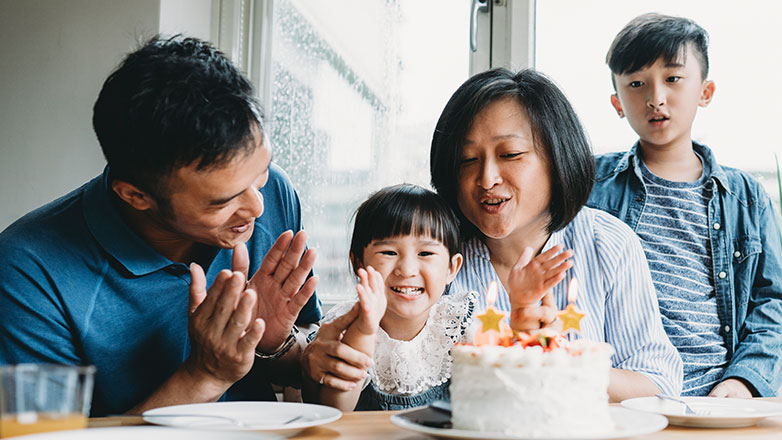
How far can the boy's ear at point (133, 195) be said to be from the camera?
123cm

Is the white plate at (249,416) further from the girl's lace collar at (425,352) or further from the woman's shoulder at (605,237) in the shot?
the woman's shoulder at (605,237)

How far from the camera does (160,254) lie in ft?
4.38

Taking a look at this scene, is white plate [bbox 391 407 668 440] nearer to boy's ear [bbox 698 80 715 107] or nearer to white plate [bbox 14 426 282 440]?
white plate [bbox 14 426 282 440]

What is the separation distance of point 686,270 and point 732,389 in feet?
1.07

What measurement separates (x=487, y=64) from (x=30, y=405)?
193 centimetres

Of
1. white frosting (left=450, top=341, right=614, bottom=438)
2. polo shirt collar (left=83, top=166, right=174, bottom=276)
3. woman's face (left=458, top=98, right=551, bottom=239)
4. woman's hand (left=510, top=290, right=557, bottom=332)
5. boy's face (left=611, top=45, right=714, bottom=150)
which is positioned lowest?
white frosting (left=450, top=341, right=614, bottom=438)

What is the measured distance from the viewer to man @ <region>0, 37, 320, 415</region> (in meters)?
1.12

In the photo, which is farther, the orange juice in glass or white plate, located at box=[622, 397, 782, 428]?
white plate, located at box=[622, 397, 782, 428]

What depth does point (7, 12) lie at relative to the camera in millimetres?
2344

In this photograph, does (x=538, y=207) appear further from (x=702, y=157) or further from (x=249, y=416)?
(x=249, y=416)

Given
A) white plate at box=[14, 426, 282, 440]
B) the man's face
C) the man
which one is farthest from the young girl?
white plate at box=[14, 426, 282, 440]

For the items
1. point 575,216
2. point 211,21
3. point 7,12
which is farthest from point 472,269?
point 7,12

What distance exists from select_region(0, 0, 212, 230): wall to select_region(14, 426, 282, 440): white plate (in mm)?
1693

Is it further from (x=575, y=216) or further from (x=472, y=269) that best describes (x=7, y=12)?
(x=575, y=216)
